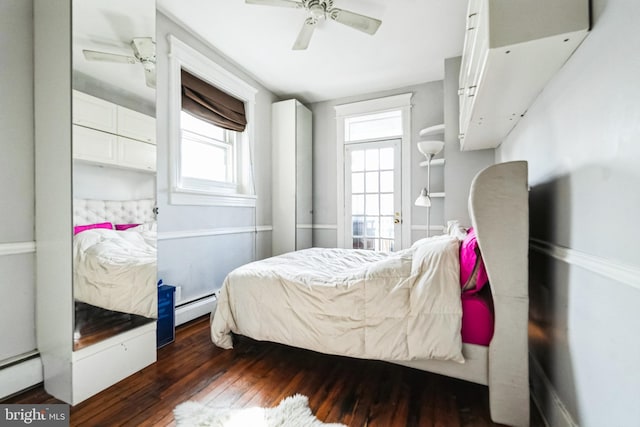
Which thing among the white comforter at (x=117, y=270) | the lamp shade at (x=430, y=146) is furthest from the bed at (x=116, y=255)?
the lamp shade at (x=430, y=146)

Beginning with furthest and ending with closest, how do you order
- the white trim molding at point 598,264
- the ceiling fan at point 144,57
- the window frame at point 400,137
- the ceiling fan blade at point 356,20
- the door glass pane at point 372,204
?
the door glass pane at point 372,204
the window frame at point 400,137
the ceiling fan blade at point 356,20
the ceiling fan at point 144,57
the white trim molding at point 598,264

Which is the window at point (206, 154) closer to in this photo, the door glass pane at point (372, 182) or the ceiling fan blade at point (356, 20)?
the ceiling fan blade at point (356, 20)

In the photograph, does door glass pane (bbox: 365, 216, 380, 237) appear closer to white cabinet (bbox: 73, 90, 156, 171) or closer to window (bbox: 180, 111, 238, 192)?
window (bbox: 180, 111, 238, 192)

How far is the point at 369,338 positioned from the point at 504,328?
66cm

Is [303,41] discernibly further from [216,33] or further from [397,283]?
[397,283]

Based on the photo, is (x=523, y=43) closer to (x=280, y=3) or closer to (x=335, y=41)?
(x=280, y=3)

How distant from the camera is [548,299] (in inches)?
55.5

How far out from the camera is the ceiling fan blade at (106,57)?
1.60 meters

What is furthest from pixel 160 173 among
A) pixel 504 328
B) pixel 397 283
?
pixel 504 328

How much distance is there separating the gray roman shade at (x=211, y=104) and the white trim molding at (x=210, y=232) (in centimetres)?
118

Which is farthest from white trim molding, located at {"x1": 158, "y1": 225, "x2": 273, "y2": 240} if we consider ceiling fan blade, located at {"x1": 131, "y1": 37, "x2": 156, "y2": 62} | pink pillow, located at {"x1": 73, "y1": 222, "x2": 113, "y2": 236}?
ceiling fan blade, located at {"x1": 131, "y1": 37, "x2": 156, "y2": 62}

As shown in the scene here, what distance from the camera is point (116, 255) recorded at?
1.78 meters

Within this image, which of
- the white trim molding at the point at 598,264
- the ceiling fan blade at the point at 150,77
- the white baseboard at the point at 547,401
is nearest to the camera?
the white trim molding at the point at 598,264

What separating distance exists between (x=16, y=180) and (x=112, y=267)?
71 cm
